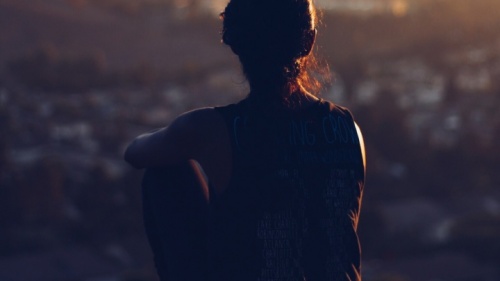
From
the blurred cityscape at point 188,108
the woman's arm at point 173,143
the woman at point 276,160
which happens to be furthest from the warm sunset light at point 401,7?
the woman at point 276,160

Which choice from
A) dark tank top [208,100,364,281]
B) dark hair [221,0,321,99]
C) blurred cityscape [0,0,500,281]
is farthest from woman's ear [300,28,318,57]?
blurred cityscape [0,0,500,281]

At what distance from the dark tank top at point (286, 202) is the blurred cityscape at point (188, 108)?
5614mm

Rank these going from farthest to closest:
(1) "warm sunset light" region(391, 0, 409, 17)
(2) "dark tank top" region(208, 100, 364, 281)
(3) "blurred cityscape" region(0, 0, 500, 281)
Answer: (1) "warm sunset light" region(391, 0, 409, 17) < (3) "blurred cityscape" region(0, 0, 500, 281) < (2) "dark tank top" region(208, 100, 364, 281)

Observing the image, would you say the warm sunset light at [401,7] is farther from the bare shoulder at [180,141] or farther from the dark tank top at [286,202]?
the dark tank top at [286,202]

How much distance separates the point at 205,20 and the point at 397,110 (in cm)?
442

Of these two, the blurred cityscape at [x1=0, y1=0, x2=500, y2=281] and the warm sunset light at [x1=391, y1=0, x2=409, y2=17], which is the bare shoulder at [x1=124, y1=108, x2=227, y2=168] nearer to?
the blurred cityscape at [x1=0, y1=0, x2=500, y2=281]

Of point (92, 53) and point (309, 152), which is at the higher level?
point (92, 53)

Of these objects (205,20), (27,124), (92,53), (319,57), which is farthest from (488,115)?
(319,57)

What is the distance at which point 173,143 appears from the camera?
212cm

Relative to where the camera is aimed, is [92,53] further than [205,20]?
No

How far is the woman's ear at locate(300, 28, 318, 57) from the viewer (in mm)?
2074

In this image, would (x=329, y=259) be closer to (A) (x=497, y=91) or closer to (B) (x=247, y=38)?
(B) (x=247, y=38)

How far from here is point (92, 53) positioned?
1919cm

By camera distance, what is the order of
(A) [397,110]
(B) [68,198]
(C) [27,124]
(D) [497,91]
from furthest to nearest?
(D) [497,91] → (A) [397,110] → (C) [27,124] → (B) [68,198]
